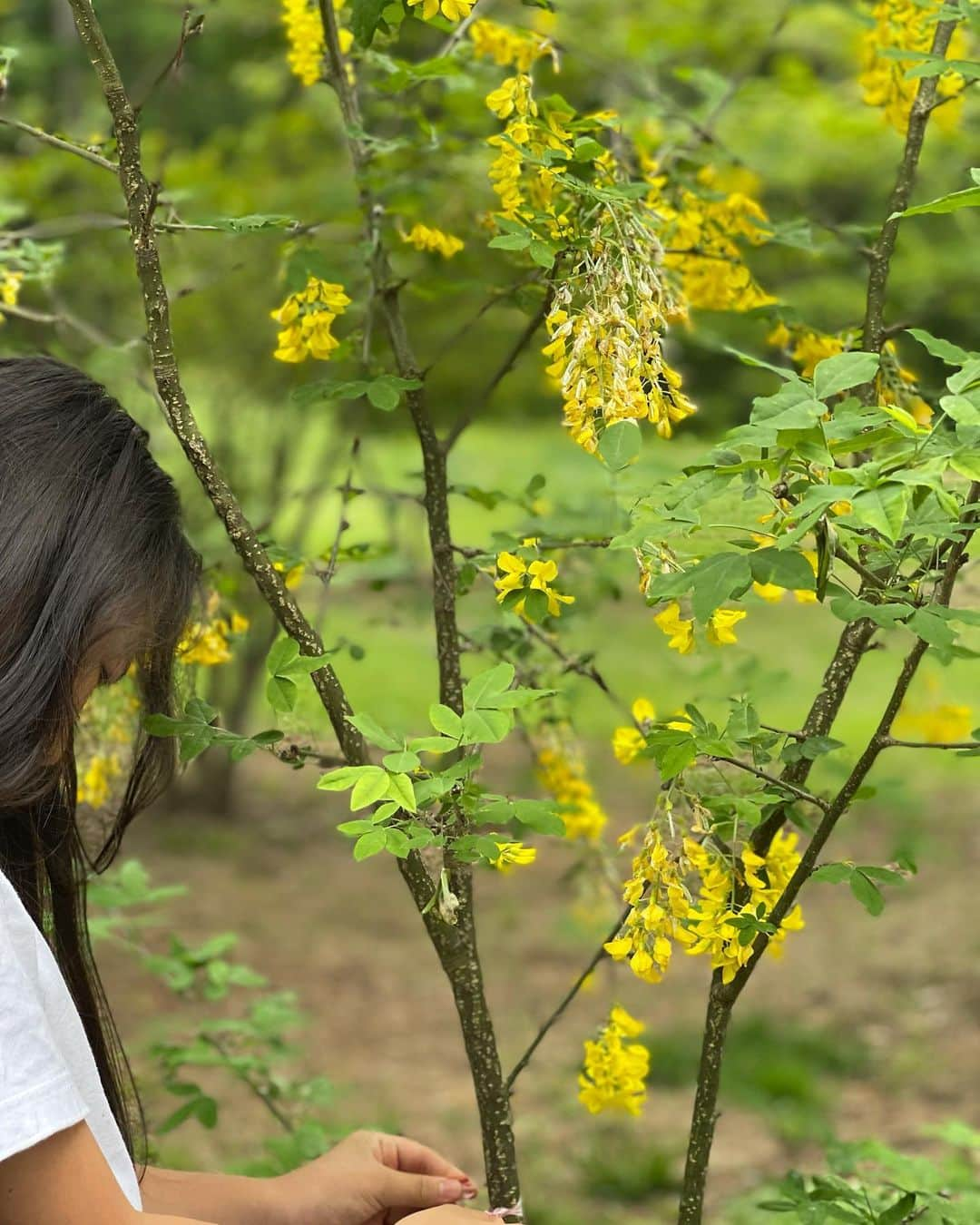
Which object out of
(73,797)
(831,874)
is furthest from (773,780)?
(73,797)

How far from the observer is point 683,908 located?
4.98 ft

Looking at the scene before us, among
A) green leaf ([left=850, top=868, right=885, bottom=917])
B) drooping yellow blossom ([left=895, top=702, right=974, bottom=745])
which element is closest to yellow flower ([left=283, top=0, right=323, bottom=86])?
green leaf ([left=850, top=868, right=885, bottom=917])

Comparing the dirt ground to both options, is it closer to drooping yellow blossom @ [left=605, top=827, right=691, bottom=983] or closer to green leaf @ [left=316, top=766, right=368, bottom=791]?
drooping yellow blossom @ [left=605, top=827, right=691, bottom=983]

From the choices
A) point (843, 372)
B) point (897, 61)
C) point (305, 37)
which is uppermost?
point (305, 37)

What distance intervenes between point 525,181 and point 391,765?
82 centimetres

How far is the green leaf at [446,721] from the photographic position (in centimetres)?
144

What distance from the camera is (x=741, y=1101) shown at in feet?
13.4

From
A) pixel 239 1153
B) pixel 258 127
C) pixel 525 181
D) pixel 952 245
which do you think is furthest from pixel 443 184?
pixel 952 245

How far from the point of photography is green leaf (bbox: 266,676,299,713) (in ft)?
5.35

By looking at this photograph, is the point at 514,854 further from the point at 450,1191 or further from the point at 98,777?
the point at 98,777

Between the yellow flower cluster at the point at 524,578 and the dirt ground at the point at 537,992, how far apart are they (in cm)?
131

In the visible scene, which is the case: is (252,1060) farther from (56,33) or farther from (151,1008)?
(56,33)

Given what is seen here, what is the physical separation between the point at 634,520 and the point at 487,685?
0.77 feet

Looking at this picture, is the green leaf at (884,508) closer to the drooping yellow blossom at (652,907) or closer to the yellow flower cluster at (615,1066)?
the drooping yellow blossom at (652,907)
